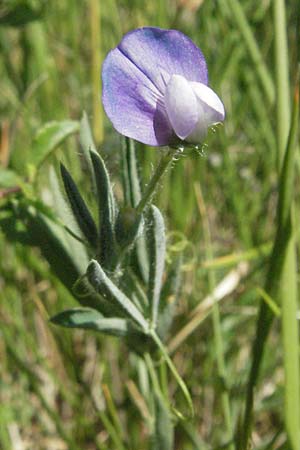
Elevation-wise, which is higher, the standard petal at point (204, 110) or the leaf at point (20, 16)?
the leaf at point (20, 16)

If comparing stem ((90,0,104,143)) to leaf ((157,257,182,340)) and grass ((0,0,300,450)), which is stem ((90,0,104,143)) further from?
leaf ((157,257,182,340))

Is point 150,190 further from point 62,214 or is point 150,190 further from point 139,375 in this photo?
point 139,375

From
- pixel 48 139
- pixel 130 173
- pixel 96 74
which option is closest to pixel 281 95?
pixel 130 173

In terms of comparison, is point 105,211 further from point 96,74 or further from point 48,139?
point 96,74

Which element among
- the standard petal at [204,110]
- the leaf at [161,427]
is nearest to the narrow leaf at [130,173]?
the standard petal at [204,110]

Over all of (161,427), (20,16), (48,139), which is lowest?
(161,427)

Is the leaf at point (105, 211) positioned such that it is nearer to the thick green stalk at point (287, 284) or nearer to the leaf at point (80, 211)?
the leaf at point (80, 211)
